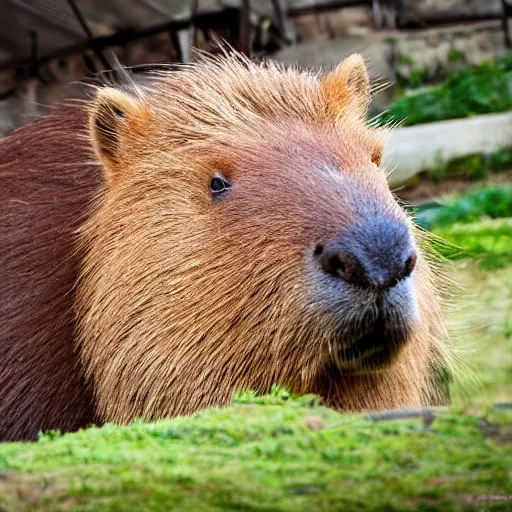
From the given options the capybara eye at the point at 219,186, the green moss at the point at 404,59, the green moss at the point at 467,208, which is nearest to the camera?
the capybara eye at the point at 219,186

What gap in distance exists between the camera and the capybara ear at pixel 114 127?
4.85m

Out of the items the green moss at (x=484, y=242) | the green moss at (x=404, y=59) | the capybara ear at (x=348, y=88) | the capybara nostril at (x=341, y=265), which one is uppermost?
the capybara ear at (x=348, y=88)

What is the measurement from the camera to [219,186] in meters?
4.45

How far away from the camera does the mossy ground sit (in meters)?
2.62

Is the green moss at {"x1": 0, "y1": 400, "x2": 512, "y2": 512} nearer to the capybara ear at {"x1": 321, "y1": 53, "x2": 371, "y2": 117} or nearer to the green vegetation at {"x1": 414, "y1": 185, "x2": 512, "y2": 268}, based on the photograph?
the capybara ear at {"x1": 321, "y1": 53, "x2": 371, "y2": 117}

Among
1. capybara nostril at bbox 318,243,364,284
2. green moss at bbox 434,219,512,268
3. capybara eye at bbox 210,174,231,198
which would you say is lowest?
green moss at bbox 434,219,512,268

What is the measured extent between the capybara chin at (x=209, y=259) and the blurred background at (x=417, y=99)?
45 centimetres

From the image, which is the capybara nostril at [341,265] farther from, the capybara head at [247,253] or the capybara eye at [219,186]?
the capybara eye at [219,186]

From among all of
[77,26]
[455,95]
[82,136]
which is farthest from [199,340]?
[455,95]

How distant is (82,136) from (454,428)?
9.83 feet

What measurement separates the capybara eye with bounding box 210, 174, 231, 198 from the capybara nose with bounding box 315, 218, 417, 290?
0.68m

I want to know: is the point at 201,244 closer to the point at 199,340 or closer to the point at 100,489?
the point at 199,340

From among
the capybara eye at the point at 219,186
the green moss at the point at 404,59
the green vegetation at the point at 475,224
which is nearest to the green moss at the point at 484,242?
the green vegetation at the point at 475,224

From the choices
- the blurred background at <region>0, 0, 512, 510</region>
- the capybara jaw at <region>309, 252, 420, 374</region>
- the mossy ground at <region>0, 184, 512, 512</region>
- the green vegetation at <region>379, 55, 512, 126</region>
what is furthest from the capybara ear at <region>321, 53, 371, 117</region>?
the green vegetation at <region>379, 55, 512, 126</region>
